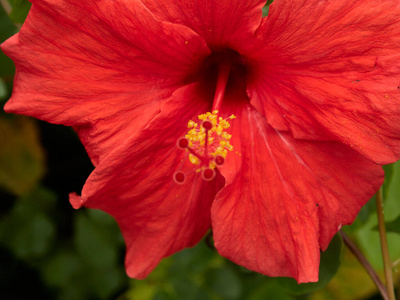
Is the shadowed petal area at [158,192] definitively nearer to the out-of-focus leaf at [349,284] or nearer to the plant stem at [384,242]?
the plant stem at [384,242]

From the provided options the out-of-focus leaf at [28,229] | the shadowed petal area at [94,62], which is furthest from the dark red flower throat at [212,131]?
the out-of-focus leaf at [28,229]

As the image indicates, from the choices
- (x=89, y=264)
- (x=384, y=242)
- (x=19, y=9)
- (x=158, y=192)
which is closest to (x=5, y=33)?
(x=19, y=9)

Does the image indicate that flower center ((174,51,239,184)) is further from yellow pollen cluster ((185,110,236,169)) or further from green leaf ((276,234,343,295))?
green leaf ((276,234,343,295))

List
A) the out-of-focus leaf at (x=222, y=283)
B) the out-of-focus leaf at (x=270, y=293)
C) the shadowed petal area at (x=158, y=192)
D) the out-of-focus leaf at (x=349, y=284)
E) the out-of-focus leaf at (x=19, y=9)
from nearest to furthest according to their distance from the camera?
the shadowed petal area at (x=158, y=192), the out-of-focus leaf at (x=19, y=9), the out-of-focus leaf at (x=222, y=283), the out-of-focus leaf at (x=270, y=293), the out-of-focus leaf at (x=349, y=284)

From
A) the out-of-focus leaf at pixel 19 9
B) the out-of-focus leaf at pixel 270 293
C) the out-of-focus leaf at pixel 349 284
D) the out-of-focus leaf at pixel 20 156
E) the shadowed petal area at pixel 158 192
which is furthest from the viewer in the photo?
the out-of-focus leaf at pixel 349 284

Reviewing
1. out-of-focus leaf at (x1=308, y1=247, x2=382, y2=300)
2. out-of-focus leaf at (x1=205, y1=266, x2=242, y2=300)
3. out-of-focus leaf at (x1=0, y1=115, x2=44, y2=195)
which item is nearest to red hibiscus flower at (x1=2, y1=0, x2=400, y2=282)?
out-of-focus leaf at (x1=205, y1=266, x2=242, y2=300)

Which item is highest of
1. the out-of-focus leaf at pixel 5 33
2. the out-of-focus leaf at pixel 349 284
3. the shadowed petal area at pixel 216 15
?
the shadowed petal area at pixel 216 15

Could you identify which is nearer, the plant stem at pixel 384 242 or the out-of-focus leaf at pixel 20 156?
the plant stem at pixel 384 242

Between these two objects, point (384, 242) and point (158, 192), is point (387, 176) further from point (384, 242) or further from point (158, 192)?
point (158, 192)
